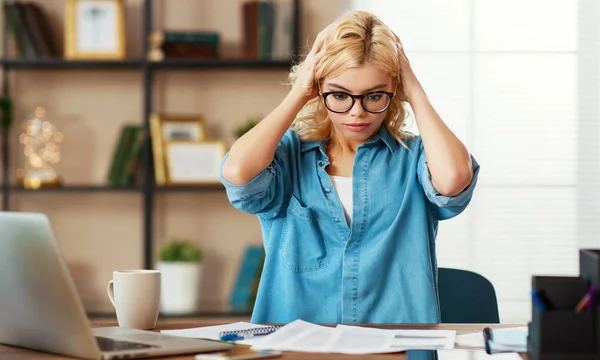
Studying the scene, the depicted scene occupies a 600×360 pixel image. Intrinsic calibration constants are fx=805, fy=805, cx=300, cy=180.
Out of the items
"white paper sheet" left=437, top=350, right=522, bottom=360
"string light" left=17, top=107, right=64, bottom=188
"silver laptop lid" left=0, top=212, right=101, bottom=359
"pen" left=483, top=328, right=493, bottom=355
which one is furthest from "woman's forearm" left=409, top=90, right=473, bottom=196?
"string light" left=17, top=107, right=64, bottom=188

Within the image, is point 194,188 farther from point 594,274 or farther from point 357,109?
point 594,274

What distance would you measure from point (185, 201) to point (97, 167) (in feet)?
1.37

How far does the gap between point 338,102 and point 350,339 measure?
614 mm

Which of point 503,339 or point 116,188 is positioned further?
point 116,188

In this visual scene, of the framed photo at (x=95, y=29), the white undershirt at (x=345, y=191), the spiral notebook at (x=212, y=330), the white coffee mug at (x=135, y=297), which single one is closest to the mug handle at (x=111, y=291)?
the white coffee mug at (x=135, y=297)

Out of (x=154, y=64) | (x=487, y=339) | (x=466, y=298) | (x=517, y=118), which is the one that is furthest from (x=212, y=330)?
(x=517, y=118)

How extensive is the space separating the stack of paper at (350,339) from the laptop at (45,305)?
4.1 inches

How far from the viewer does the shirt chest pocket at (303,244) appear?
182 centimetres

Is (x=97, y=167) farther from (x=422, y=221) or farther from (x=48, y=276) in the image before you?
(x=48, y=276)

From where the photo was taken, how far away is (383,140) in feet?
6.16

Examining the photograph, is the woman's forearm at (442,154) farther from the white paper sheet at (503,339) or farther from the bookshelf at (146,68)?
the bookshelf at (146,68)

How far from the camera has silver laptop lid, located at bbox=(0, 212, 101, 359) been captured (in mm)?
1084

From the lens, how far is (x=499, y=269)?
11.7ft

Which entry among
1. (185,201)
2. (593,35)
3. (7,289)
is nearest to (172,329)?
(7,289)
